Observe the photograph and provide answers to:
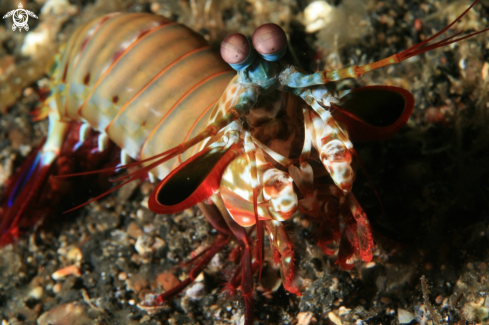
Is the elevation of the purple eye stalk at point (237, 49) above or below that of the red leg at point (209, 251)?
above

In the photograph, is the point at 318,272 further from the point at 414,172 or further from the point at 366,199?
the point at 414,172

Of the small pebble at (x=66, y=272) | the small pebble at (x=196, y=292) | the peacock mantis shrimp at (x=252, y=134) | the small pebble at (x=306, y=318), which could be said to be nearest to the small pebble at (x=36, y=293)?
the small pebble at (x=66, y=272)

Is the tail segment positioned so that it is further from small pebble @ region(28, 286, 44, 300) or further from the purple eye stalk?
the purple eye stalk

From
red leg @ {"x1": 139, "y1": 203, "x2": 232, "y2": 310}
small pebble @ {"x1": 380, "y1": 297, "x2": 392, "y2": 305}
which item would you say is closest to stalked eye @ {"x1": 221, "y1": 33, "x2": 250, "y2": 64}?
red leg @ {"x1": 139, "y1": 203, "x2": 232, "y2": 310}

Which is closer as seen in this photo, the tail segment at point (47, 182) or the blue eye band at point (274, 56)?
the blue eye band at point (274, 56)

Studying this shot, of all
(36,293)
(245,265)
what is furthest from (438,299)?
(36,293)

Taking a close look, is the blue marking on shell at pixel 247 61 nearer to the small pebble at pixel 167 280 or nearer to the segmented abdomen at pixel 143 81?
the segmented abdomen at pixel 143 81
